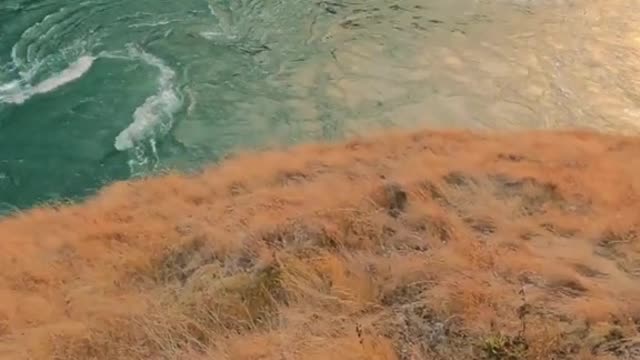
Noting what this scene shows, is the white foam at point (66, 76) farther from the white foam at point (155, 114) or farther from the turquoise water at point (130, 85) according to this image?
the white foam at point (155, 114)

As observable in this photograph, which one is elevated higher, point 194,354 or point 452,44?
point 194,354

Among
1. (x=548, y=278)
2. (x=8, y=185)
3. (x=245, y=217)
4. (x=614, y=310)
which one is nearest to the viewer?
(x=614, y=310)

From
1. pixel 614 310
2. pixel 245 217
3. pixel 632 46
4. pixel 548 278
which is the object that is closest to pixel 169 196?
pixel 245 217

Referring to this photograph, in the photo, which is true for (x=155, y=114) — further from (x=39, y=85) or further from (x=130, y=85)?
(x=39, y=85)

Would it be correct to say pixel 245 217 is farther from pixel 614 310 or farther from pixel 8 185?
pixel 8 185

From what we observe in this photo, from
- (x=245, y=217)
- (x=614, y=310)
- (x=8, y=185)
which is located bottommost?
(x=8, y=185)

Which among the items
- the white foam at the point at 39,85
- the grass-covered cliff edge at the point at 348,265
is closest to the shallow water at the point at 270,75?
the white foam at the point at 39,85

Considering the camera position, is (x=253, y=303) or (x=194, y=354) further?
(x=253, y=303)

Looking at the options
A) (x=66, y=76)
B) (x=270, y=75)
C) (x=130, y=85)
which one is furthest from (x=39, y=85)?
(x=270, y=75)
